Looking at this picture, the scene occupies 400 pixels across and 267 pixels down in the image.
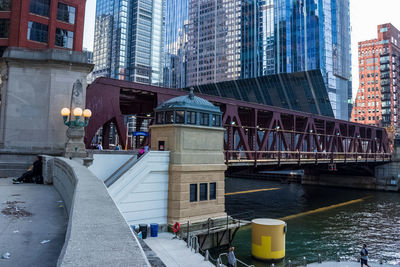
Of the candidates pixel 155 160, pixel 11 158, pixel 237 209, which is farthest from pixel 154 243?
pixel 237 209

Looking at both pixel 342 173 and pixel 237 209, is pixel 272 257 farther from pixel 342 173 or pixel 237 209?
pixel 342 173

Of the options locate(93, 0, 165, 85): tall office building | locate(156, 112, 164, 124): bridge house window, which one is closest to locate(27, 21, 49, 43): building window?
locate(156, 112, 164, 124): bridge house window

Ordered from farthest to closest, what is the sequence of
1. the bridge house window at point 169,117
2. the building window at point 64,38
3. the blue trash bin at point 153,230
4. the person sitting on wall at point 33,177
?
the building window at point 64,38 → the bridge house window at point 169,117 → the blue trash bin at point 153,230 → the person sitting on wall at point 33,177

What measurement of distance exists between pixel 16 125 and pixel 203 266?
1750 cm

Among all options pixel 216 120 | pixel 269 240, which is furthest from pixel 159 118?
pixel 269 240

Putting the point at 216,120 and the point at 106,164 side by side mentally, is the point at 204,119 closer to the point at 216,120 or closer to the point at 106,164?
the point at 216,120

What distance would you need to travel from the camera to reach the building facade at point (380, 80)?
16375 cm

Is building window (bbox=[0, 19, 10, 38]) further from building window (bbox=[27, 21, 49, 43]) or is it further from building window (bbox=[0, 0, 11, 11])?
building window (bbox=[27, 21, 49, 43])

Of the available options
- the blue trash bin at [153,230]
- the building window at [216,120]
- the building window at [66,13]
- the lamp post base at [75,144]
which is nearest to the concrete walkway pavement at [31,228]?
the lamp post base at [75,144]

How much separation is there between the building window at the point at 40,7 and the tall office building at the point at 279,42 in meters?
95.9

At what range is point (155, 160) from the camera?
23.2m

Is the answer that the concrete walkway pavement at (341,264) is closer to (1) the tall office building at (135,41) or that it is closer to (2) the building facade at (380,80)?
(2) the building facade at (380,80)

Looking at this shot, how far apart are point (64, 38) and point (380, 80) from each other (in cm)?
17749

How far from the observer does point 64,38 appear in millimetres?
30859
